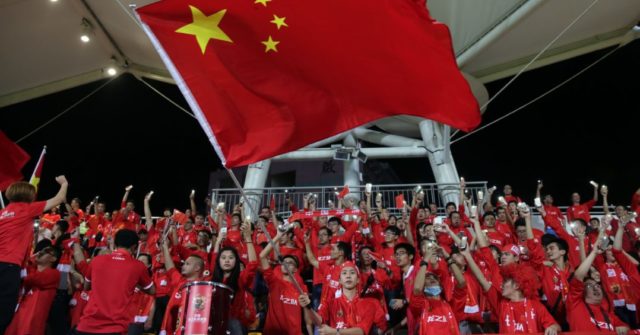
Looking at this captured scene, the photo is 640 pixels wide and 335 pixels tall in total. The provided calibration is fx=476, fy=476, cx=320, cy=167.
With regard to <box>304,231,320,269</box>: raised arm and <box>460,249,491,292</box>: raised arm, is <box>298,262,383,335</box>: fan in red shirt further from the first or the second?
<box>304,231,320,269</box>: raised arm

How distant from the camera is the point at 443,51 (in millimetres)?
4953

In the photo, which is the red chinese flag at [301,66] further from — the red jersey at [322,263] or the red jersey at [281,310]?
the red jersey at [322,263]

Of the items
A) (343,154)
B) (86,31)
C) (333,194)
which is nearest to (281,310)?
(333,194)

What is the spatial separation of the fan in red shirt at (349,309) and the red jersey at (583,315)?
7.69 ft

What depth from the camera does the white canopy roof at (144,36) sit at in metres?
14.9

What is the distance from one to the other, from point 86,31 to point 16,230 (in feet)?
44.5

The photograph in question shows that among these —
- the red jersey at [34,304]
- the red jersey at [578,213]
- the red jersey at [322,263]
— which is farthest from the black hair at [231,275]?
the red jersey at [578,213]

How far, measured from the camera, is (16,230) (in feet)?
15.9

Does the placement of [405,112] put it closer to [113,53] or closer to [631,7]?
[631,7]

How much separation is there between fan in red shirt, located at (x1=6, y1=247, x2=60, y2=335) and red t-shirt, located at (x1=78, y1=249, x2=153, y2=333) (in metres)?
1.67

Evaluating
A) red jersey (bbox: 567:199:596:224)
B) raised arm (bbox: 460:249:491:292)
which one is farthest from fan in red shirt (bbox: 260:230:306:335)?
red jersey (bbox: 567:199:596:224)

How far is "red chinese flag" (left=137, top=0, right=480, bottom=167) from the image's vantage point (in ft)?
15.3

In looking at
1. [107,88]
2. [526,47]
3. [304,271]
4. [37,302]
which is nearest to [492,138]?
[526,47]

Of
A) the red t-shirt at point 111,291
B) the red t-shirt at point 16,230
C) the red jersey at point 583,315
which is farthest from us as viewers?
the red jersey at point 583,315
